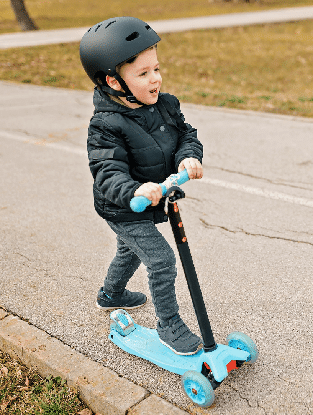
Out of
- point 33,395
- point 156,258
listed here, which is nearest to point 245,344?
point 156,258

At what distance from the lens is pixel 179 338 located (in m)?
2.78

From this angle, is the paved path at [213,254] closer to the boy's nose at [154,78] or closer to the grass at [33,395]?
the grass at [33,395]

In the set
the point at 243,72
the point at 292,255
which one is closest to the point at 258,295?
the point at 292,255

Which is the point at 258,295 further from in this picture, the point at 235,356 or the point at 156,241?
the point at 156,241

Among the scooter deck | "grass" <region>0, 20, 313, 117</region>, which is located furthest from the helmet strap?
"grass" <region>0, 20, 313, 117</region>

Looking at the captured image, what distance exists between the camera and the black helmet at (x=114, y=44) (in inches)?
96.1

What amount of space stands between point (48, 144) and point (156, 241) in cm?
514

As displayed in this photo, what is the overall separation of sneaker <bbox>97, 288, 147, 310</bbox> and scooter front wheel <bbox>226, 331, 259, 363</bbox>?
86 centimetres

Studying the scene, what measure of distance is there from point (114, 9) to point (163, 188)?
100ft

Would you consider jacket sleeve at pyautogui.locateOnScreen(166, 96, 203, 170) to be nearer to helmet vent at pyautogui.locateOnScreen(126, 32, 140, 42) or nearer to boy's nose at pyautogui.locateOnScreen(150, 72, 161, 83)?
boy's nose at pyautogui.locateOnScreen(150, 72, 161, 83)

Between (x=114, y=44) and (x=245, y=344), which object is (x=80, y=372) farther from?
(x=114, y=44)

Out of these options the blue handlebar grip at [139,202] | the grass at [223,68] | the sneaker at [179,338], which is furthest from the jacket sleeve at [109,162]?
the grass at [223,68]

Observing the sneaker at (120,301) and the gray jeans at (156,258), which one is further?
the sneaker at (120,301)

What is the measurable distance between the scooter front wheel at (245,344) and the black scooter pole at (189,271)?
0.70ft
